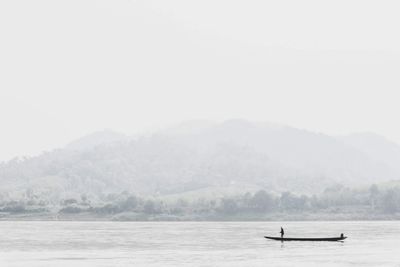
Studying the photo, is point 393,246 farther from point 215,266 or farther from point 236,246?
point 215,266

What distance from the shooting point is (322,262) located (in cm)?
14900

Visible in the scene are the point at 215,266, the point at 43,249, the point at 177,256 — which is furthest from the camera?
the point at 43,249

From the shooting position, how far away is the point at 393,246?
630 feet

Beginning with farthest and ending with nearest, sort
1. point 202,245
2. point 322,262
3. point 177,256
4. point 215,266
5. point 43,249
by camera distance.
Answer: point 202,245 < point 43,249 < point 177,256 < point 322,262 < point 215,266

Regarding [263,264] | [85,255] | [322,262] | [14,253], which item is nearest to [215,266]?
[263,264]

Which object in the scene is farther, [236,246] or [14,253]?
[236,246]

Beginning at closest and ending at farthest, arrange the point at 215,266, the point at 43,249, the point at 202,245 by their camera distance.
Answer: the point at 215,266 < the point at 43,249 < the point at 202,245

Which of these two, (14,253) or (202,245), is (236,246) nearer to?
(202,245)

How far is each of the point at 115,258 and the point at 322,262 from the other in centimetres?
3840

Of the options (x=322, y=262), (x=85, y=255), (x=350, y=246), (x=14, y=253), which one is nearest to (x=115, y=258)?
(x=85, y=255)

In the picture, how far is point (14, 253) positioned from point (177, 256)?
34855 mm

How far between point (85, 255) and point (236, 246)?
41.9 meters

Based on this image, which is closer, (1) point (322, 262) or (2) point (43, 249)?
(1) point (322, 262)

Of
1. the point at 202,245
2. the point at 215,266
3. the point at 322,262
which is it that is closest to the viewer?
the point at 215,266
